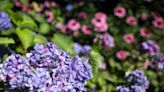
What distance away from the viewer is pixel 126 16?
4215 millimetres

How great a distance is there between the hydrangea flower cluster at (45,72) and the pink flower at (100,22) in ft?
7.15

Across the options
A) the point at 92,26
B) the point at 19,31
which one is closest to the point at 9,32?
the point at 19,31

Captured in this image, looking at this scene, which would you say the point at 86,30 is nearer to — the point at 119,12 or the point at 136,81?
the point at 119,12

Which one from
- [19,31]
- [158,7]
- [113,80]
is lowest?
[113,80]

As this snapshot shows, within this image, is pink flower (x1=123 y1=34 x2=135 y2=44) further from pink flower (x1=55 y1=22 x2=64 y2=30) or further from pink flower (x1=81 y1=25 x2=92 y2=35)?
pink flower (x1=55 y1=22 x2=64 y2=30)

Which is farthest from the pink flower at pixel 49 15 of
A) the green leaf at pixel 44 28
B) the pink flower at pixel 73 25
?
the green leaf at pixel 44 28

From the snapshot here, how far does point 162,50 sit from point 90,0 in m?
0.82

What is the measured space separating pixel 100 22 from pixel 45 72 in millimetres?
2393

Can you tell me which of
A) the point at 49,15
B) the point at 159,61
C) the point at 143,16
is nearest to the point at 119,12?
the point at 143,16

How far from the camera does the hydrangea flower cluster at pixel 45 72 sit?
1646mm

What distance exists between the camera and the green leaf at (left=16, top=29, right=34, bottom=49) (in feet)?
7.37

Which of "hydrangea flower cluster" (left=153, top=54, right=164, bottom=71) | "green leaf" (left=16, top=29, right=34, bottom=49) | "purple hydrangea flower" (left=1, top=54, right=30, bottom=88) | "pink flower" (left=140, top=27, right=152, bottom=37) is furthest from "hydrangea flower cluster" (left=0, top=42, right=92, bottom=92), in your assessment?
"pink flower" (left=140, top=27, right=152, bottom=37)

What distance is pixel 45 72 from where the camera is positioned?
169cm

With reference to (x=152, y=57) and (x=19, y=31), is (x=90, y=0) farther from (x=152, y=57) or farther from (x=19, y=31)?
(x=19, y=31)
